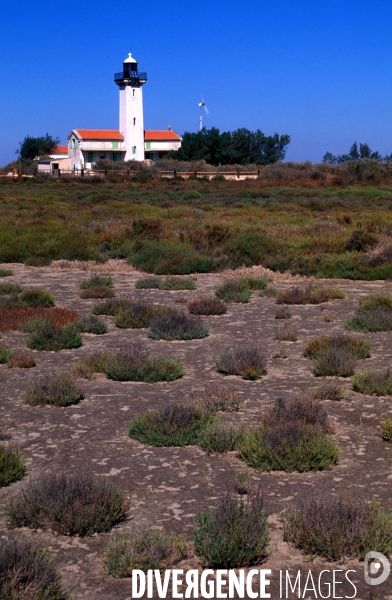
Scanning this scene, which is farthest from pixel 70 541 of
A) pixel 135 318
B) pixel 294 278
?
pixel 294 278

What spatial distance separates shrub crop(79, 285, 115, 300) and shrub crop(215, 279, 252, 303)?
2.30 metres

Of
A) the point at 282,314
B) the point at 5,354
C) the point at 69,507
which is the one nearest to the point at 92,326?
the point at 5,354

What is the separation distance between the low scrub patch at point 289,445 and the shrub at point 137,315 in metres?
5.80

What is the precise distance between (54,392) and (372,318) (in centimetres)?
600

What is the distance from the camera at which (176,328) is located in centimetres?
1159

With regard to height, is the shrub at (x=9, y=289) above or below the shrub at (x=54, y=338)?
above

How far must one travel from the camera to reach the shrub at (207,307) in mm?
13492

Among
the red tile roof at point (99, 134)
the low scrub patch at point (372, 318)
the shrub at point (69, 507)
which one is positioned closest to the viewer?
the shrub at point (69, 507)

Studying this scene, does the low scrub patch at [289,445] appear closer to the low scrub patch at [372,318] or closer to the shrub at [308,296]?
the low scrub patch at [372,318]

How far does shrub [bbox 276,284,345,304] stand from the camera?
48.0 ft

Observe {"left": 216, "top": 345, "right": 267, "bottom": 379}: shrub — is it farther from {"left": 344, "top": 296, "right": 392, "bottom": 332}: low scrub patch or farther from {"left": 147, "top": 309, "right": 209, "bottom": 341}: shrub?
{"left": 344, "top": 296, "right": 392, "bottom": 332}: low scrub patch

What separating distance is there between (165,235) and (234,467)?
1828 cm

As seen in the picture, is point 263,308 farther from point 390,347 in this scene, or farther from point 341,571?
point 341,571

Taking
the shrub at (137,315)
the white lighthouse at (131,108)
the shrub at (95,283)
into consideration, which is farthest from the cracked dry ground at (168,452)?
the white lighthouse at (131,108)
